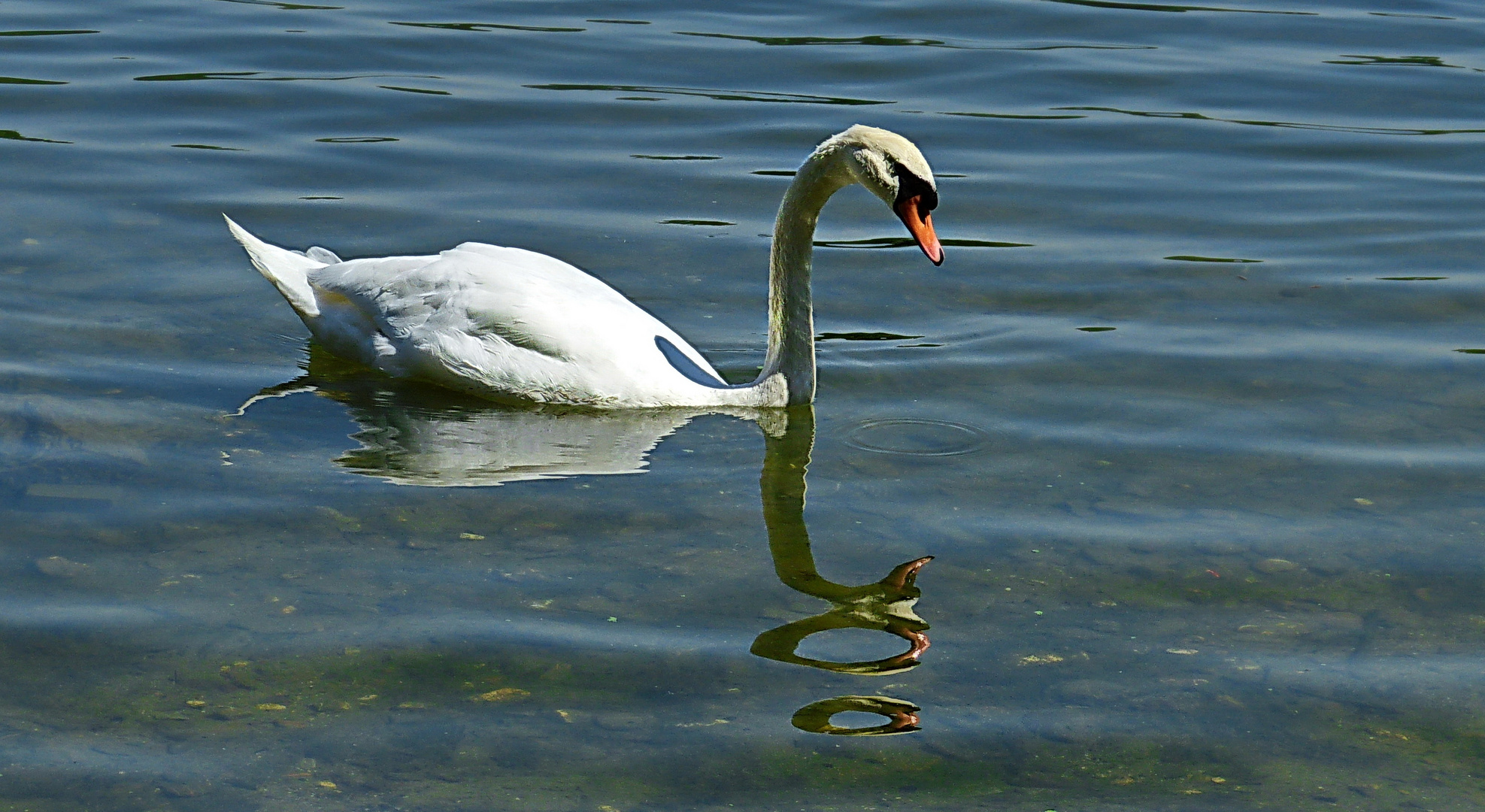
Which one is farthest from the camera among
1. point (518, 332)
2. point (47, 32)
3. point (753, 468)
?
point (47, 32)

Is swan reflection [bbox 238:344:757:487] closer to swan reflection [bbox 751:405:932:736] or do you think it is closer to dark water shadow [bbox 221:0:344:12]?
swan reflection [bbox 751:405:932:736]

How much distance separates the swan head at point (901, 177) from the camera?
7.50 m

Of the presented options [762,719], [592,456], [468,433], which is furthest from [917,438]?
[762,719]

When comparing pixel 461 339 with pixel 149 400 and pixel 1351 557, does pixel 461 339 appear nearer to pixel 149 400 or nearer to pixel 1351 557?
pixel 149 400

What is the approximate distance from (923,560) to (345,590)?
1.90 metres

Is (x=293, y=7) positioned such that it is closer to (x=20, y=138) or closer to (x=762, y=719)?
(x=20, y=138)

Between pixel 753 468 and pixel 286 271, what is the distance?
2.41m

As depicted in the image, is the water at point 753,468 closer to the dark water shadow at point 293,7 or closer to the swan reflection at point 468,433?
the swan reflection at point 468,433

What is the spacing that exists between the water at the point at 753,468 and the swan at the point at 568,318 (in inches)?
5.5

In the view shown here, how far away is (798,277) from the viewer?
26.6ft

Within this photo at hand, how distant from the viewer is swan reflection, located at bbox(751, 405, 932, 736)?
540 centimetres

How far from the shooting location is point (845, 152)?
7738 millimetres

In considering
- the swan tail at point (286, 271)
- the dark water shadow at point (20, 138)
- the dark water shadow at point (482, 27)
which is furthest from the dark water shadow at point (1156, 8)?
the swan tail at point (286, 271)

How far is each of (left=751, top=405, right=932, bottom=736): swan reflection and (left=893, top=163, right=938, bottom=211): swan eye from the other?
1.13m
